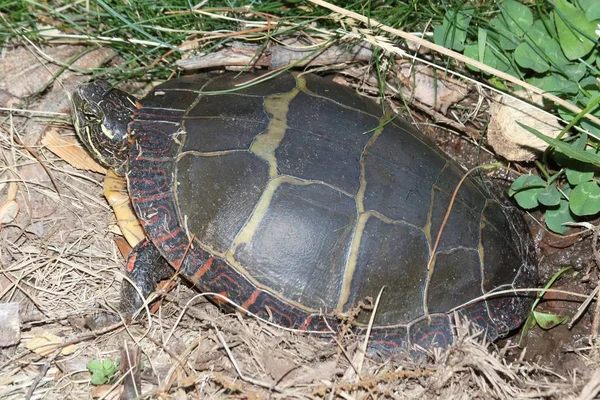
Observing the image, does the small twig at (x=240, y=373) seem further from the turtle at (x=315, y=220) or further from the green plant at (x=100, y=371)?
the green plant at (x=100, y=371)

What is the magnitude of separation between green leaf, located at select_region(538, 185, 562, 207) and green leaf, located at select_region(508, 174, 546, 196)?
48 mm

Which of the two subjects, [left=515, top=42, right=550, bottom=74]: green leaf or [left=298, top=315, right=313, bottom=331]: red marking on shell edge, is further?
[left=515, top=42, right=550, bottom=74]: green leaf

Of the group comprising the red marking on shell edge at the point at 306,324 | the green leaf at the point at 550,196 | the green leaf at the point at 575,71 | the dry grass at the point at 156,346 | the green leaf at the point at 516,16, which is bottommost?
the dry grass at the point at 156,346

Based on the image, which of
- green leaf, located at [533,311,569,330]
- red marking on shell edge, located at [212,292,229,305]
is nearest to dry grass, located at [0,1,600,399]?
red marking on shell edge, located at [212,292,229,305]

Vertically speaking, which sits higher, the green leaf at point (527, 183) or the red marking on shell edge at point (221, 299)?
the green leaf at point (527, 183)

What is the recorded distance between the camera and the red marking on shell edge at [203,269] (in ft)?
11.2

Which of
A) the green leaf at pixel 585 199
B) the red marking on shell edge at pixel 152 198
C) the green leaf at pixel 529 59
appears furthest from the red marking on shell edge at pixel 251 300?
the green leaf at pixel 529 59

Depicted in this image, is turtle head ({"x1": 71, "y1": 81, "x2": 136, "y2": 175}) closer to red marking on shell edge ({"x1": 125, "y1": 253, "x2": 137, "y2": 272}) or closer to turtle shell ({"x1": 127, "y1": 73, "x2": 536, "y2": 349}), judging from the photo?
turtle shell ({"x1": 127, "y1": 73, "x2": 536, "y2": 349})

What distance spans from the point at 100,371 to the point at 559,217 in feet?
10.1

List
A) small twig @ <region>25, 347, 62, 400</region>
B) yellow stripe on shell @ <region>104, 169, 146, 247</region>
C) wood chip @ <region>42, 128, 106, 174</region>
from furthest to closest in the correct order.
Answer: wood chip @ <region>42, 128, 106, 174</region> → yellow stripe on shell @ <region>104, 169, 146, 247</region> → small twig @ <region>25, 347, 62, 400</region>

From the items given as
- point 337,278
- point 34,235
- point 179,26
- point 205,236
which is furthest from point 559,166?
point 34,235

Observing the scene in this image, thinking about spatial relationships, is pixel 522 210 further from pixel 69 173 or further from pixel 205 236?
pixel 69 173

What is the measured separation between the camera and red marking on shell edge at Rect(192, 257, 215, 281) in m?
3.40

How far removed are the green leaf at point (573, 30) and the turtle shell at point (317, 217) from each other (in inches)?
41.5
